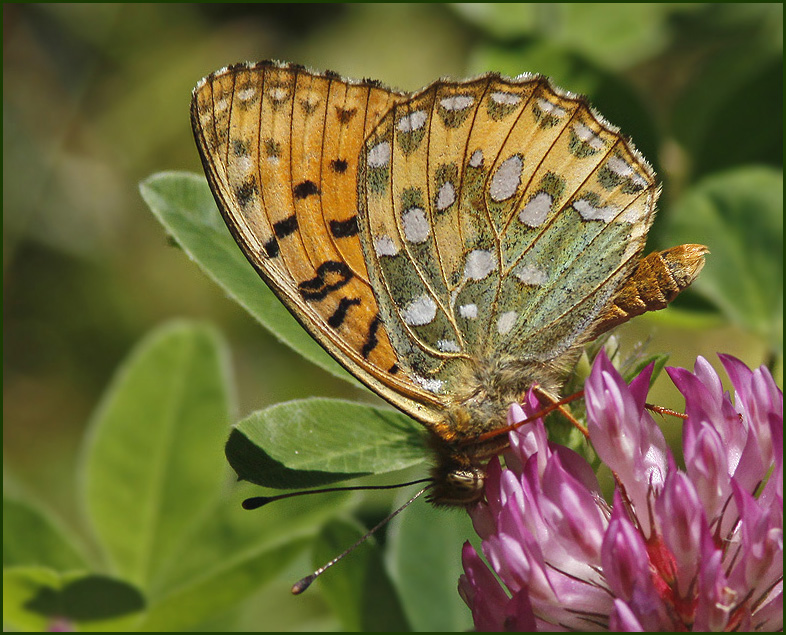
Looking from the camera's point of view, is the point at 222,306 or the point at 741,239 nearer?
the point at 741,239

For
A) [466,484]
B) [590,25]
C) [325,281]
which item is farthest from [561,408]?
[590,25]

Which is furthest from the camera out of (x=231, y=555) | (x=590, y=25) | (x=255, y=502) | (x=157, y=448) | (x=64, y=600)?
(x=590, y=25)

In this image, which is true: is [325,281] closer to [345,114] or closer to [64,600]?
[345,114]

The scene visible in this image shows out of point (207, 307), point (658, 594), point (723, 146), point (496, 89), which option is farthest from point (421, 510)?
point (207, 307)

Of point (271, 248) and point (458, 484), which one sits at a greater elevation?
point (271, 248)

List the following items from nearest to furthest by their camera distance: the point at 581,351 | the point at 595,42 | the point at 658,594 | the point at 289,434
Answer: the point at 658,594 → the point at 289,434 → the point at 581,351 → the point at 595,42

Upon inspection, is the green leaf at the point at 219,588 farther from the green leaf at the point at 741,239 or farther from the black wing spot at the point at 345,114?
the green leaf at the point at 741,239

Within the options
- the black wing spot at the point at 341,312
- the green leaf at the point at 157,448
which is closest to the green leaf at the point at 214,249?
the black wing spot at the point at 341,312

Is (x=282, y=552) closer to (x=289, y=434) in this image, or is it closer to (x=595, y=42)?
(x=289, y=434)
